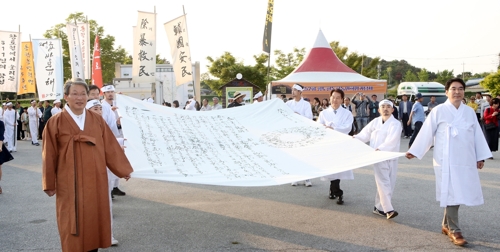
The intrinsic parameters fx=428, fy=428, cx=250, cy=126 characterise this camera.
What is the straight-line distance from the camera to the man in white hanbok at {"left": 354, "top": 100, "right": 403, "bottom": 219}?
542 centimetres

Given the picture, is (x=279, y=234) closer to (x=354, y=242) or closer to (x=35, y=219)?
(x=354, y=242)

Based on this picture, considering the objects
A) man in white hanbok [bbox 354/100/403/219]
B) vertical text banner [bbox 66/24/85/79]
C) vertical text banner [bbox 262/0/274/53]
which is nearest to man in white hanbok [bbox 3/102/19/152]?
vertical text banner [bbox 66/24/85/79]

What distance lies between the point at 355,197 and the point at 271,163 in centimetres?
217

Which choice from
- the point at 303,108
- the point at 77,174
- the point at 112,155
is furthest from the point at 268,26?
the point at 77,174

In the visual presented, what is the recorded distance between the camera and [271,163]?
532 cm

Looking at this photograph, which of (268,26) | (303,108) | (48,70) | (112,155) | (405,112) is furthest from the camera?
(405,112)

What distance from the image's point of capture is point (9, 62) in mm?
14062

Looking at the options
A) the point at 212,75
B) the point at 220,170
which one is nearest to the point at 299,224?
the point at 220,170

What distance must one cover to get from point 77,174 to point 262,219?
9.19 feet

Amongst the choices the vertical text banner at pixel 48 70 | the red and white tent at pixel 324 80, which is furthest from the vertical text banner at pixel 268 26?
the red and white tent at pixel 324 80

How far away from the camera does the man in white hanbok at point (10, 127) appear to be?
14445 mm

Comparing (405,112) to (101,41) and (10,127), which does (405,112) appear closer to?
(10,127)

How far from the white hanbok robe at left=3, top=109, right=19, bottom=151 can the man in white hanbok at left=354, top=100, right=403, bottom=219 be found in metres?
12.9

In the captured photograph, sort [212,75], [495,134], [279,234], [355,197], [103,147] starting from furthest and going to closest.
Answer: [212,75]
[495,134]
[355,197]
[279,234]
[103,147]
